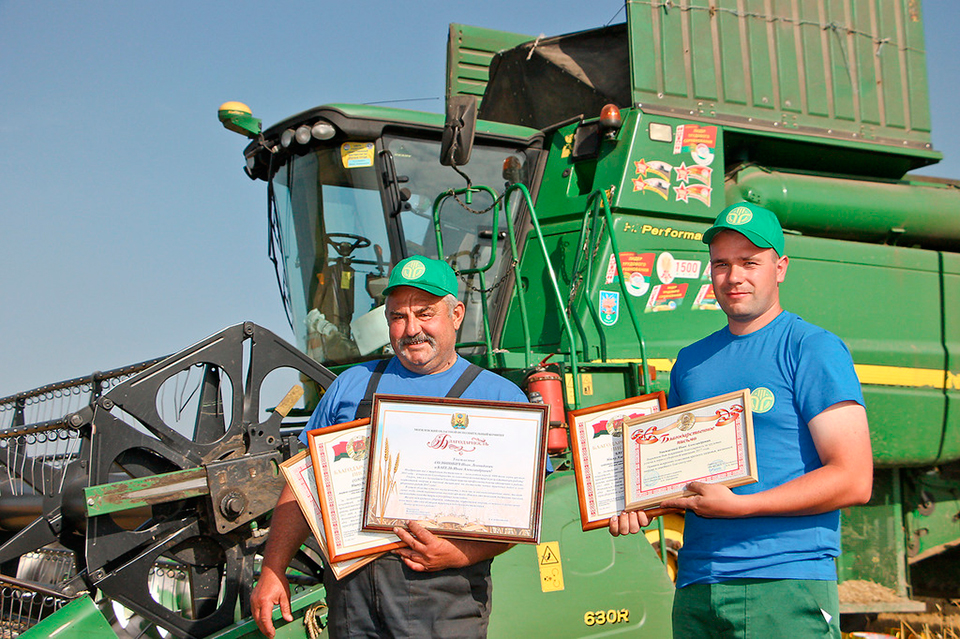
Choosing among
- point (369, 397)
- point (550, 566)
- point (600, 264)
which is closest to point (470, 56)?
point (600, 264)

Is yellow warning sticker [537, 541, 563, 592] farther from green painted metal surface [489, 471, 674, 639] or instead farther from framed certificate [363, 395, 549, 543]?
framed certificate [363, 395, 549, 543]

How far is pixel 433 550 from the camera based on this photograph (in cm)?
228

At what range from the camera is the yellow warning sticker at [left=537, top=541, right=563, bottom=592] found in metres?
3.73

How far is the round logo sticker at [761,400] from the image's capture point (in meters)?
2.23

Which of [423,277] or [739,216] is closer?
[739,216]

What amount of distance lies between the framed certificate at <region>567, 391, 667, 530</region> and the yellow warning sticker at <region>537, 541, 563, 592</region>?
4.42 ft

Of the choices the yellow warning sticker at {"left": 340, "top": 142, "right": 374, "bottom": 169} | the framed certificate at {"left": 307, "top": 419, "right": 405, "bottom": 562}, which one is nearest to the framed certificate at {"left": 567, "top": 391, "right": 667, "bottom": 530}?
the framed certificate at {"left": 307, "top": 419, "right": 405, "bottom": 562}

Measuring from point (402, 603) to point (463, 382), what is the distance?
2.15 feet

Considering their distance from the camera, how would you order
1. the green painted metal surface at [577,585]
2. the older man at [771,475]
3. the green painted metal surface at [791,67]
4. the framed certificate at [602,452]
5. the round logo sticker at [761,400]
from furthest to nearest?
the green painted metal surface at [791,67]
the green painted metal surface at [577,585]
the framed certificate at [602,452]
the round logo sticker at [761,400]
the older man at [771,475]

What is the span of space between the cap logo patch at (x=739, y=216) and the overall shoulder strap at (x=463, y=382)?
0.87 m

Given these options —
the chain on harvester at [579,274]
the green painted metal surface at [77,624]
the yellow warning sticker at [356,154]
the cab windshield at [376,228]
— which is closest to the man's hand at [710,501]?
the green painted metal surface at [77,624]

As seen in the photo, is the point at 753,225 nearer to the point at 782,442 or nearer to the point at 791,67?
the point at 782,442

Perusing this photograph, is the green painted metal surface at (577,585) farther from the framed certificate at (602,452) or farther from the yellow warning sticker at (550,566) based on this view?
the framed certificate at (602,452)

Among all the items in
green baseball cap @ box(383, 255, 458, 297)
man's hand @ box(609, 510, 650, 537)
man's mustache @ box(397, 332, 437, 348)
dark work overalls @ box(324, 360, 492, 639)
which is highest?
green baseball cap @ box(383, 255, 458, 297)
